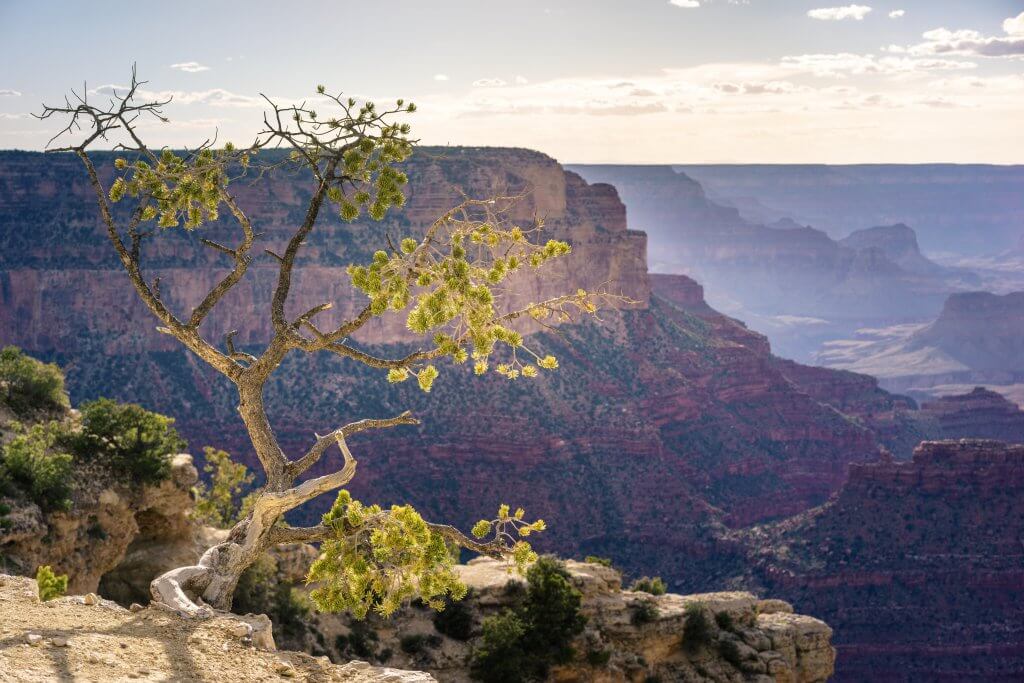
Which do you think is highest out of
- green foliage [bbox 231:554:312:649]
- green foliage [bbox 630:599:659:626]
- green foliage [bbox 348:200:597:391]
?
green foliage [bbox 348:200:597:391]

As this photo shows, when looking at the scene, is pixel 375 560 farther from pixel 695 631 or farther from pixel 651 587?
pixel 651 587

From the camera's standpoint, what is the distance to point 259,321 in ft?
255

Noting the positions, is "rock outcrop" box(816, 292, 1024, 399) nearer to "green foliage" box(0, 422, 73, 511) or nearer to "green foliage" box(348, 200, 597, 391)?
"green foliage" box(0, 422, 73, 511)

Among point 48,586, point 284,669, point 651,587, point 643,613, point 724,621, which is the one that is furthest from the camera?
point 651,587

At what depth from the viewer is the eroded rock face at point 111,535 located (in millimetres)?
24016

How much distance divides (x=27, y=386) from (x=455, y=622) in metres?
13.3

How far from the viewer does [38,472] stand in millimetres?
24703

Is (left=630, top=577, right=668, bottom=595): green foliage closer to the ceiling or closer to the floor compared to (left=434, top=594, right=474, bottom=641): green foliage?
closer to the floor

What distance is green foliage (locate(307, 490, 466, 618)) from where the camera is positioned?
51.4 feet

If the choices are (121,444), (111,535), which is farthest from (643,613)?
(121,444)

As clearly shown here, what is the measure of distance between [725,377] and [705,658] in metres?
59.8

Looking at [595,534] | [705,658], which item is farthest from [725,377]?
[705,658]

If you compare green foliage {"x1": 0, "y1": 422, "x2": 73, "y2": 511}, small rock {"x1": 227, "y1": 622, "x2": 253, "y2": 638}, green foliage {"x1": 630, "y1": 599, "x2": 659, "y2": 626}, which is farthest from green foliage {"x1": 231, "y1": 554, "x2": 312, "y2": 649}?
small rock {"x1": 227, "y1": 622, "x2": 253, "y2": 638}

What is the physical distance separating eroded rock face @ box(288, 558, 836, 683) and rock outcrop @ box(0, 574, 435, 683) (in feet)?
52.3
